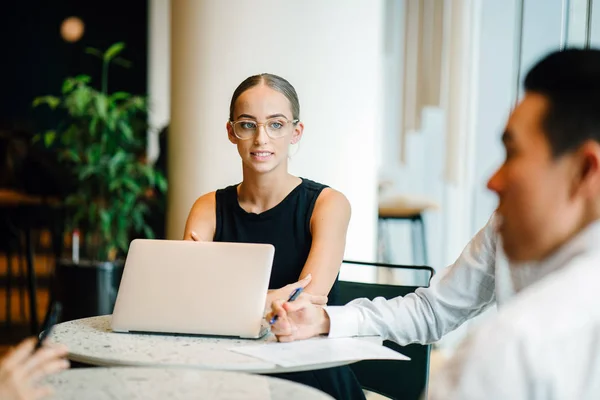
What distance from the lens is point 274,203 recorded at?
240 centimetres

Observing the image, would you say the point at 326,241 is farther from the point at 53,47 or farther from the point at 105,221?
the point at 53,47

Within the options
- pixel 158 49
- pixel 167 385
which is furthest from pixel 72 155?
pixel 158 49

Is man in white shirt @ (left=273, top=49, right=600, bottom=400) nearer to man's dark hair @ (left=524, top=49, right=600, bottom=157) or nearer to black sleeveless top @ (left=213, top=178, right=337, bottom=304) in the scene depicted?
man's dark hair @ (left=524, top=49, right=600, bottom=157)

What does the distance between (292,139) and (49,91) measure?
10.7 metres

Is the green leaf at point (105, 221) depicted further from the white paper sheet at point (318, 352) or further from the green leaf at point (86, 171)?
the white paper sheet at point (318, 352)

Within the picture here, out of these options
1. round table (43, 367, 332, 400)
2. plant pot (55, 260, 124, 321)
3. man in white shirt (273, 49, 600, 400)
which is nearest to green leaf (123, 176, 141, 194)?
plant pot (55, 260, 124, 321)

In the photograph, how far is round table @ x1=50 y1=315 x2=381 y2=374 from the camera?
4.91ft

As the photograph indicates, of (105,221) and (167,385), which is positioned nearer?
(167,385)

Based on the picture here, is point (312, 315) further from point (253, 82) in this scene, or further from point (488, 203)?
point (488, 203)

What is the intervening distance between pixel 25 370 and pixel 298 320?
0.74 metres

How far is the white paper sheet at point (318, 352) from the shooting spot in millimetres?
1546

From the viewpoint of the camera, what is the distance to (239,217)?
2.40 metres

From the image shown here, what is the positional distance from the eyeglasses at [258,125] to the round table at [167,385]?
41.4 inches

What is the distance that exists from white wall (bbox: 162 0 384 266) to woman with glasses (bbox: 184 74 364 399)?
1.09 m
